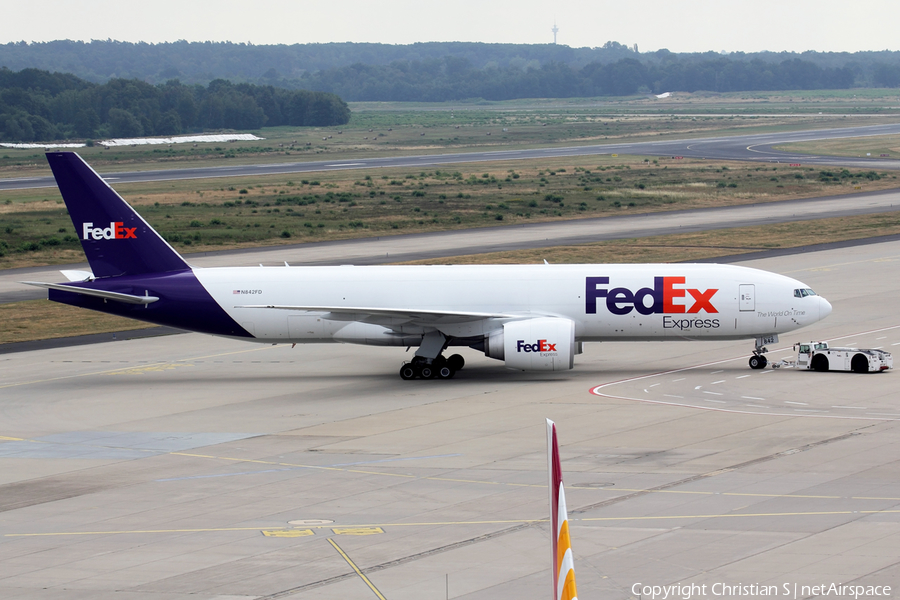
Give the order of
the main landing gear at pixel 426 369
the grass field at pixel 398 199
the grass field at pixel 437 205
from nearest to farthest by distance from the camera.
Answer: the main landing gear at pixel 426 369, the grass field at pixel 437 205, the grass field at pixel 398 199

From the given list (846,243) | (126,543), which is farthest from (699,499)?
(846,243)

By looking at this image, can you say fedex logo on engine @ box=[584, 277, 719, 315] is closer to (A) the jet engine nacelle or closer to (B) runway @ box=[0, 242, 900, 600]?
(A) the jet engine nacelle

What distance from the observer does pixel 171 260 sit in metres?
A: 44.3

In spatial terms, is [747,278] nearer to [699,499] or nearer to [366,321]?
[366,321]

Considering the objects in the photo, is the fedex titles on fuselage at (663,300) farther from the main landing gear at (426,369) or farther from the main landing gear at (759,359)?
the main landing gear at (426,369)

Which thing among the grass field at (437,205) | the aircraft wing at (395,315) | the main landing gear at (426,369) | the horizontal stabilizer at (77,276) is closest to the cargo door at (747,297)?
the aircraft wing at (395,315)

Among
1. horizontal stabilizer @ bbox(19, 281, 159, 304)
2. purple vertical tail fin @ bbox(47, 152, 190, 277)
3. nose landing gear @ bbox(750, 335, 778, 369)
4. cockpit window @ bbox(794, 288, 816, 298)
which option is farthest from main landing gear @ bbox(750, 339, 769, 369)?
horizontal stabilizer @ bbox(19, 281, 159, 304)

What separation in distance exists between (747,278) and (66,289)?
27011 mm

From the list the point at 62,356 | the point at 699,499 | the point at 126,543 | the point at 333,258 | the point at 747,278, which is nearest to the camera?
the point at 126,543

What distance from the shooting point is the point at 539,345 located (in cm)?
3991

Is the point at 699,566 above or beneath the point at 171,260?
beneath

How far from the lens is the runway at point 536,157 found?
485 feet

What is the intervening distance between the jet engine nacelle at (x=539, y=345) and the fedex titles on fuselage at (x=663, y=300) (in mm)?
2063

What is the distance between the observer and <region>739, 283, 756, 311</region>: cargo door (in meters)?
41.6
